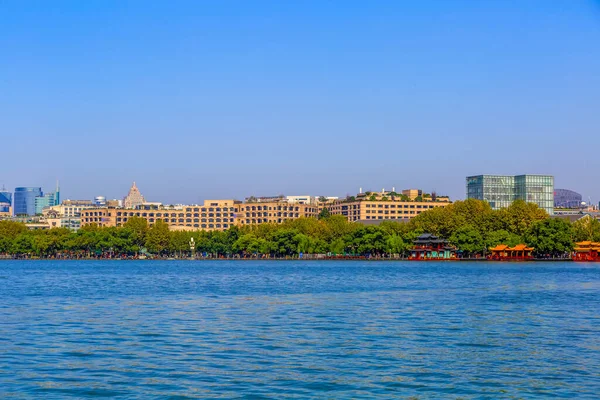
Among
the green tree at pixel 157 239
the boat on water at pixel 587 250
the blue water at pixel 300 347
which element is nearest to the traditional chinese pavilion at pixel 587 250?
the boat on water at pixel 587 250

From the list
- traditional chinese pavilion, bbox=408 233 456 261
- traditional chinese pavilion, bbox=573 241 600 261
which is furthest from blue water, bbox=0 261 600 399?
traditional chinese pavilion, bbox=408 233 456 261

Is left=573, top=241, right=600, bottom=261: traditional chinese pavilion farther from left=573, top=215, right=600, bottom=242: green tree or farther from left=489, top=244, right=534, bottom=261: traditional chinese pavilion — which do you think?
left=489, top=244, right=534, bottom=261: traditional chinese pavilion

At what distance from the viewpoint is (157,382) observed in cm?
2295

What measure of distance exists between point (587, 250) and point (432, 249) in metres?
25.0

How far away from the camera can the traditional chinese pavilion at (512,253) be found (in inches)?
5153

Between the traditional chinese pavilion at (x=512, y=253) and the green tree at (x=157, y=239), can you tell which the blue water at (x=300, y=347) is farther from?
the green tree at (x=157, y=239)

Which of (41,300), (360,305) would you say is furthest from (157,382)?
(41,300)

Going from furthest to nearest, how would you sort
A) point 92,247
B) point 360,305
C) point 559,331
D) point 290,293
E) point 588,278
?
point 92,247 → point 588,278 → point 290,293 → point 360,305 → point 559,331

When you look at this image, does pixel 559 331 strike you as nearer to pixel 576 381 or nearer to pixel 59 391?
pixel 576 381

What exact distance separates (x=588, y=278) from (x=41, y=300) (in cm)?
4671

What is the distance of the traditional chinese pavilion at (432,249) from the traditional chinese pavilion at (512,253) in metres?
9.10

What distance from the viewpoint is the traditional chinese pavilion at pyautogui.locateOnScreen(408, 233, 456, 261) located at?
14200 centimetres

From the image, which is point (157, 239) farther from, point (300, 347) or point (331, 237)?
point (300, 347)

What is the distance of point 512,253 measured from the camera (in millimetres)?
134000
